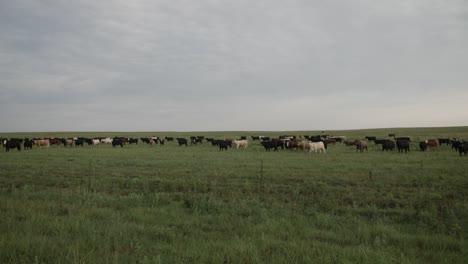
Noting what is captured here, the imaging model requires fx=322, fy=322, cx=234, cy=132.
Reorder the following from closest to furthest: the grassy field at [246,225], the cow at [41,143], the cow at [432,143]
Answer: the grassy field at [246,225]
the cow at [432,143]
the cow at [41,143]

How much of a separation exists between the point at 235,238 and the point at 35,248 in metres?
3.26

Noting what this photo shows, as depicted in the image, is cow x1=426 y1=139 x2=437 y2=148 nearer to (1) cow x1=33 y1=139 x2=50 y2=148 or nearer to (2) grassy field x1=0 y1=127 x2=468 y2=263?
(2) grassy field x1=0 y1=127 x2=468 y2=263

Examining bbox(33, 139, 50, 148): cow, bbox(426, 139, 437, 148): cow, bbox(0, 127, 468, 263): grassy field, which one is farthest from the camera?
bbox(33, 139, 50, 148): cow

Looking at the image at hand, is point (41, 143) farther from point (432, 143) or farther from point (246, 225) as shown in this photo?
point (432, 143)

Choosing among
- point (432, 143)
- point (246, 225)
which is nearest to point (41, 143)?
point (246, 225)

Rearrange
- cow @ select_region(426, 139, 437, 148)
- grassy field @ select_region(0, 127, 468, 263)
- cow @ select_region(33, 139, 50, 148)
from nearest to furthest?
grassy field @ select_region(0, 127, 468, 263), cow @ select_region(426, 139, 437, 148), cow @ select_region(33, 139, 50, 148)

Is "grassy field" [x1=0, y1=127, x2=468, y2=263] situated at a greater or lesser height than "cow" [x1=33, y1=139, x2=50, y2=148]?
lesser

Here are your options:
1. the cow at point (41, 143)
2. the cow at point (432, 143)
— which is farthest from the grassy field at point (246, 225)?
the cow at point (41, 143)

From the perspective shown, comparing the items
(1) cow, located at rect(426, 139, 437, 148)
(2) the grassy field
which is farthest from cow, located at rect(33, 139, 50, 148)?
(1) cow, located at rect(426, 139, 437, 148)

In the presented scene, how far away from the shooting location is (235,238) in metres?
5.92

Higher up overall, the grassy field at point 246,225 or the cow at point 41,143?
the cow at point 41,143

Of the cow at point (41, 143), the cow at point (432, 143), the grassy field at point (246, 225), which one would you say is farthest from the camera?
the cow at point (41, 143)

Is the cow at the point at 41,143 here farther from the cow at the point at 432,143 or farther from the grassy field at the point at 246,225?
the cow at the point at 432,143

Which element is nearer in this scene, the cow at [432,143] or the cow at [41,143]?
the cow at [432,143]
